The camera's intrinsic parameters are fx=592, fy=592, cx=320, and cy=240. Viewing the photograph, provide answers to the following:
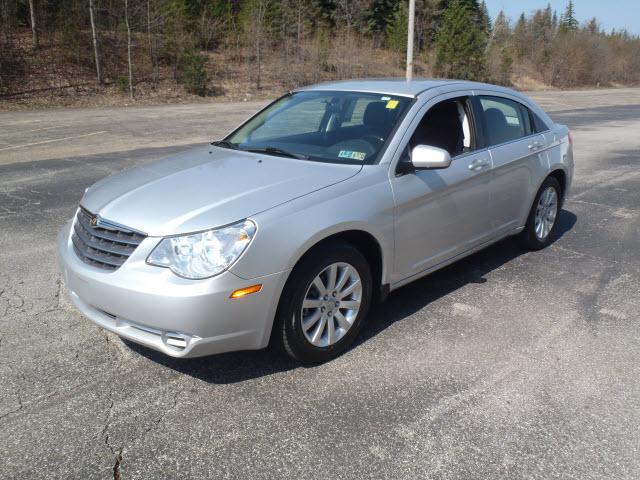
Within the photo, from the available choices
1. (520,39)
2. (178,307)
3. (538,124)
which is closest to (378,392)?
(178,307)

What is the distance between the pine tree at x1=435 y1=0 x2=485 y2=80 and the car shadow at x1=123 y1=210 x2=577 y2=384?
37951 millimetres

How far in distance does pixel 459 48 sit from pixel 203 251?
41.9m

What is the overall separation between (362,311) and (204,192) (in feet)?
4.09

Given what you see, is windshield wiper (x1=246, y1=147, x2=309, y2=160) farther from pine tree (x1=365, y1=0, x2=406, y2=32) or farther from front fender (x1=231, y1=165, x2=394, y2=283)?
pine tree (x1=365, y1=0, x2=406, y2=32)

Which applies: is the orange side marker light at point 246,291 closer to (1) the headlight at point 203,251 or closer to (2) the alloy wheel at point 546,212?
(1) the headlight at point 203,251

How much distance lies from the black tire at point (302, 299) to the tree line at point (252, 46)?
24.4 metres

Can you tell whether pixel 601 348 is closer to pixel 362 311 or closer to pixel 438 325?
pixel 438 325

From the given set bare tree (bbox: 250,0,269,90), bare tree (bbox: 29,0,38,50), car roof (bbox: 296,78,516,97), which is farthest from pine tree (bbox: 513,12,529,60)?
car roof (bbox: 296,78,516,97)

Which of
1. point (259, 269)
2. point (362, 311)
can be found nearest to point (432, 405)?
point (362, 311)

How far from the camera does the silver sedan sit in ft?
10.0

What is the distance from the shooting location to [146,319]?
120 inches

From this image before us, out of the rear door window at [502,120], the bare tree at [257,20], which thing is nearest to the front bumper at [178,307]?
the rear door window at [502,120]

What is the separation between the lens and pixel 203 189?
3.50m

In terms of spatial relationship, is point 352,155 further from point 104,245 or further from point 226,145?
point 104,245
